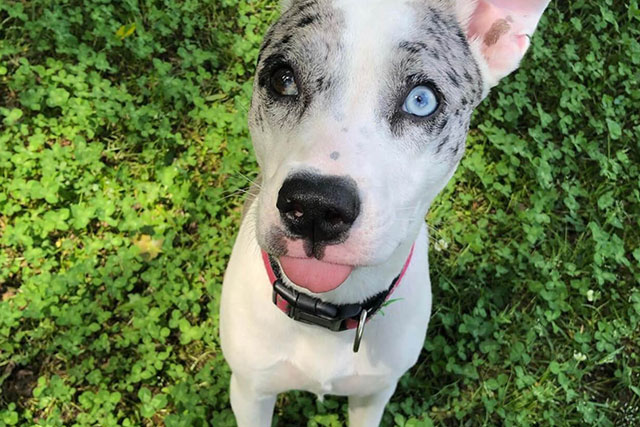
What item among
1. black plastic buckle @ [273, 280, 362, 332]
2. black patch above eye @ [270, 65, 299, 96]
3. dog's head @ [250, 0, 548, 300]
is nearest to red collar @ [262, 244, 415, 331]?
black plastic buckle @ [273, 280, 362, 332]

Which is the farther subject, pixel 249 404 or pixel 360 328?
pixel 249 404

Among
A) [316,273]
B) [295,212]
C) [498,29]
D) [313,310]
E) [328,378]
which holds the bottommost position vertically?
[328,378]

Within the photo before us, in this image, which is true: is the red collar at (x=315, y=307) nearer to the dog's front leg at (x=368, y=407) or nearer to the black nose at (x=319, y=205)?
the black nose at (x=319, y=205)

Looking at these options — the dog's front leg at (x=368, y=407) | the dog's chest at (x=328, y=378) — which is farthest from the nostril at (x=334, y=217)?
the dog's front leg at (x=368, y=407)

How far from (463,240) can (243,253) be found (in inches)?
79.8

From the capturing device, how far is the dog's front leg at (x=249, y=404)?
2684 millimetres

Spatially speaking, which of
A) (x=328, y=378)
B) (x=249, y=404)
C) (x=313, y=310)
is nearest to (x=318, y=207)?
(x=313, y=310)

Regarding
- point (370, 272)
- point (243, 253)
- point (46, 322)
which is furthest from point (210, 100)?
point (370, 272)

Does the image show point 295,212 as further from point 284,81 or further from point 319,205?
point 284,81

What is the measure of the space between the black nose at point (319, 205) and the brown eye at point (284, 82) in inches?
17.8

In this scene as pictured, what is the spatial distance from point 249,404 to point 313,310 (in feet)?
2.51

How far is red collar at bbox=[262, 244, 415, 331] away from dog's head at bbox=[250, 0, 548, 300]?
8.1 inches

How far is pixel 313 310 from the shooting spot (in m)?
2.23

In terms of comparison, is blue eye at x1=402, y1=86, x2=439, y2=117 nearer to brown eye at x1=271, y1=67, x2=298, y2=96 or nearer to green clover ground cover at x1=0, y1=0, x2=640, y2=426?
brown eye at x1=271, y1=67, x2=298, y2=96
